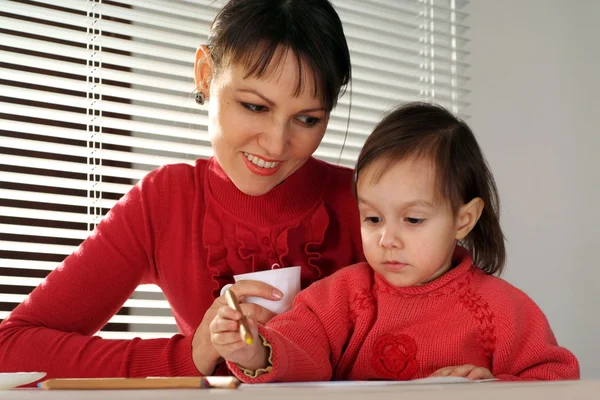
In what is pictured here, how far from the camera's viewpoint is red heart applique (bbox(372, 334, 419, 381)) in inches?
46.9

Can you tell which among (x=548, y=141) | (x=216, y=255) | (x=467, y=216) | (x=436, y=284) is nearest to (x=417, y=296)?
(x=436, y=284)

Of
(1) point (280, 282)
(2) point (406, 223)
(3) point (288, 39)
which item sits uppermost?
(3) point (288, 39)

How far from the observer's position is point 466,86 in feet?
8.66

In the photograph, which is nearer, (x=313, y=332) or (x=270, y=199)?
(x=313, y=332)

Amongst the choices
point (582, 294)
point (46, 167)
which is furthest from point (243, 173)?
point (582, 294)

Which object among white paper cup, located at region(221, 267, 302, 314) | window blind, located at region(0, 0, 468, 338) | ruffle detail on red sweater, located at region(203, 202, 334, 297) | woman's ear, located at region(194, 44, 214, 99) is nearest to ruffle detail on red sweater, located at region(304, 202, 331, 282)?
ruffle detail on red sweater, located at region(203, 202, 334, 297)

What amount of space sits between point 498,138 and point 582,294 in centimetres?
64

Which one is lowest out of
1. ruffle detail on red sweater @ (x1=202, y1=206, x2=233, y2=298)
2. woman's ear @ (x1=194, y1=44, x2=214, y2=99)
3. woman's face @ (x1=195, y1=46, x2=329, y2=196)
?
ruffle detail on red sweater @ (x1=202, y1=206, x2=233, y2=298)

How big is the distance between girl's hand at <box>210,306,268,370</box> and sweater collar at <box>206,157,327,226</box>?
463mm

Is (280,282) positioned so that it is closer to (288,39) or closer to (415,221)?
(415,221)

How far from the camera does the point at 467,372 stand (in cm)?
110

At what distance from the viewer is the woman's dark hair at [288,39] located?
1.30 m

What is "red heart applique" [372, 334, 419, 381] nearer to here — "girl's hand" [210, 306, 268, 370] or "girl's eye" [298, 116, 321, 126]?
"girl's hand" [210, 306, 268, 370]

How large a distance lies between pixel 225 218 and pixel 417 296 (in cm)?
44
